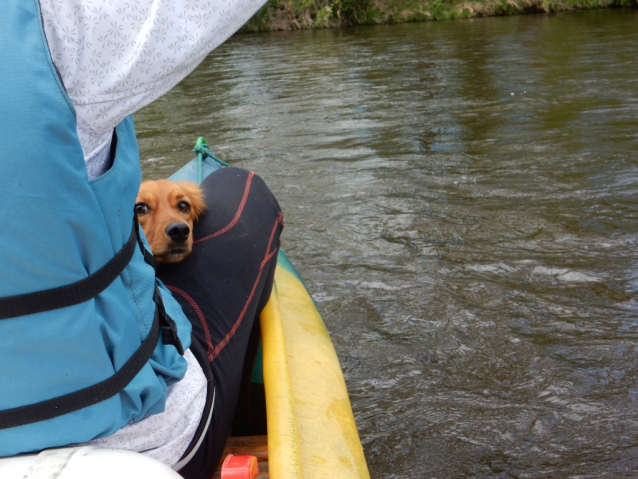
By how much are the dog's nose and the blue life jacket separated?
0.80 metres

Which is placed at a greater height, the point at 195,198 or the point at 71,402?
the point at 195,198

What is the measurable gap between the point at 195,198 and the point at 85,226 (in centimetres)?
135

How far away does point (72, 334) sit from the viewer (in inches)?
43.5

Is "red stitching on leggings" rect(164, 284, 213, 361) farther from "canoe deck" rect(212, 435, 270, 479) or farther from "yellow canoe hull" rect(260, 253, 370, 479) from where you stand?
"canoe deck" rect(212, 435, 270, 479)

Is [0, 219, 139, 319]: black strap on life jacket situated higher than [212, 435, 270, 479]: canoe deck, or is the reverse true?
[0, 219, 139, 319]: black strap on life jacket

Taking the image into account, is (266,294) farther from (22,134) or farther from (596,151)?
(596,151)

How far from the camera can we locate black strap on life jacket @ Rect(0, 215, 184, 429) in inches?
42.1

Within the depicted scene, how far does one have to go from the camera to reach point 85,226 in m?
1.09

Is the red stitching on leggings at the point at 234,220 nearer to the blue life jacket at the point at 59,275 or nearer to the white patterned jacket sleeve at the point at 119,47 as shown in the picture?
the blue life jacket at the point at 59,275

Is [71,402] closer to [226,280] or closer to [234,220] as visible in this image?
[226,280]

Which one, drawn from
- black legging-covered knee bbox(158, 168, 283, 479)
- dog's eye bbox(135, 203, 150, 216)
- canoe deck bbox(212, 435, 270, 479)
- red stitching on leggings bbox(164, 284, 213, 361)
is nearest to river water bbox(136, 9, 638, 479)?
canoe deck bbox(212, 435, 270, 479)

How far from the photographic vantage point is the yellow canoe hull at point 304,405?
1.62 m

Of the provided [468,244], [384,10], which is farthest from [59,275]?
[384,10]

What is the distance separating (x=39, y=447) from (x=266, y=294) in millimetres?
1211
